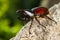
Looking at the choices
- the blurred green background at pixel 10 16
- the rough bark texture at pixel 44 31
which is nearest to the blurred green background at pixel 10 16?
the blurred green background at pixel 10 16

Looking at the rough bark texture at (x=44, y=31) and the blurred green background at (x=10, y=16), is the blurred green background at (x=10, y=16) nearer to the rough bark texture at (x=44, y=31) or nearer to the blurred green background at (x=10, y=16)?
the blurred green background at (x=10, y=16)

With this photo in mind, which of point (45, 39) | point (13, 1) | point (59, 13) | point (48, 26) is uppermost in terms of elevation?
point (13, 1)

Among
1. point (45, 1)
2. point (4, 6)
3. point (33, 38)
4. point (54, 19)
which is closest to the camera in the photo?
point (33, 38)

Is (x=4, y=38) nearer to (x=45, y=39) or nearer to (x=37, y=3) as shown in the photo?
(x=37, y=3)

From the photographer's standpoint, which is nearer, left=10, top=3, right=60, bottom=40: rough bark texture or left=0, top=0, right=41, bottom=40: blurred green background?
left=10, top=3, right=60, bottom=40: rough bark texture

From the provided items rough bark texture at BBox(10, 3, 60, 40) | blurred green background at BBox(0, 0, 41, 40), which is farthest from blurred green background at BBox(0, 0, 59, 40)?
rough bark texture at BBox(10, 3, 60, 40)

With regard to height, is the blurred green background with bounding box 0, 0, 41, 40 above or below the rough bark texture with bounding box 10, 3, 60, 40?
above

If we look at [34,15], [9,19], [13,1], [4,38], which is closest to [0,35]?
[4,38]

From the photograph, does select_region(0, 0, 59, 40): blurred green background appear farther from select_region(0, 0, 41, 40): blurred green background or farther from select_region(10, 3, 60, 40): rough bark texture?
select_region(10, 3, 60, 40): rough bark texture
